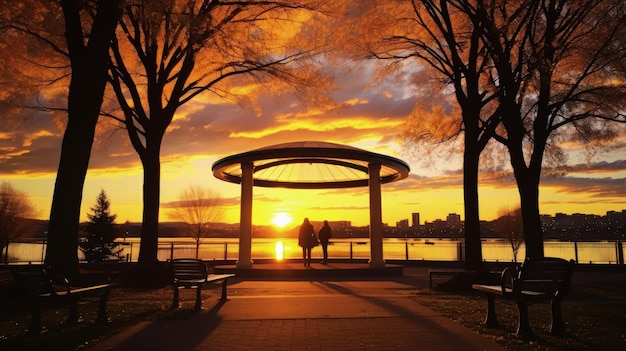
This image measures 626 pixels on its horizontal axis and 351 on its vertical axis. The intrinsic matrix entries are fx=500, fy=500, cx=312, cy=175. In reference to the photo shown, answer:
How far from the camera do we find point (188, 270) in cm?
969

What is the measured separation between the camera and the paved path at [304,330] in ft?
19.1

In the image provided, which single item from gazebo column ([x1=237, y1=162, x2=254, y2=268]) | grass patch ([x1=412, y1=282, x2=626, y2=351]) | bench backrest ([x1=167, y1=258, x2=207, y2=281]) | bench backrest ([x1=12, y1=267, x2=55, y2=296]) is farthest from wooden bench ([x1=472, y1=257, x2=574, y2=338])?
gazebo column ([x1=237, y1=162, x2=254, y2=268])

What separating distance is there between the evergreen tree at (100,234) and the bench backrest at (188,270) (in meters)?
31.6

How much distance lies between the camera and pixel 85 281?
9.24 meters

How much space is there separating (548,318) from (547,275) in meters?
1.43

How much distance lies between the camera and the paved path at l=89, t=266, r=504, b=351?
229 inches

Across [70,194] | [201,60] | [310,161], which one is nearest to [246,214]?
[310,161]

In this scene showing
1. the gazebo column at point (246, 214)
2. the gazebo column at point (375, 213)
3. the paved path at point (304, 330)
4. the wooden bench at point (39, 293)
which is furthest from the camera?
the gazebo column at point (375, 213)

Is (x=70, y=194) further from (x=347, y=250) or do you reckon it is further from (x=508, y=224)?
(x=508, y=224)

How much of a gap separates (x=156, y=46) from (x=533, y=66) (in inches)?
403

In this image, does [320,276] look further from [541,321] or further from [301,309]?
[541,321]

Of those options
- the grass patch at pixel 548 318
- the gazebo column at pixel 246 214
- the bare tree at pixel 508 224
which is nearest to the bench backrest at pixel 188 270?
the grass patch at pixel 548 318

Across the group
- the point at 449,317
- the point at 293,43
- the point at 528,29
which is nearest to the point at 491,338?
the point at 449,317

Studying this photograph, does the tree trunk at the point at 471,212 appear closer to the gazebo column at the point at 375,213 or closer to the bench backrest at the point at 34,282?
the gazebo column at the point at 375,213
